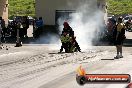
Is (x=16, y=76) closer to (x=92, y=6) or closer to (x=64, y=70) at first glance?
(x=64, y=70)

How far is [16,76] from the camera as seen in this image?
12430 millimetres

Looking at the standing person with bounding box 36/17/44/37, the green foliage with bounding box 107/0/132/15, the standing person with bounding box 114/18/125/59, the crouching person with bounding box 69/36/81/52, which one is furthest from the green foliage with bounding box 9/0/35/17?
the standing person with bounding box 114/18/125/59

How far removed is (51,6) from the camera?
38.0 m

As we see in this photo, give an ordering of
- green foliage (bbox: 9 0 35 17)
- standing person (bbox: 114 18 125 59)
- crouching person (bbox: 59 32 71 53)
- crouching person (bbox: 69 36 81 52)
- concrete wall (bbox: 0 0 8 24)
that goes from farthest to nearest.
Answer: green foliage (bbox: 9 0 35 17) < concrete wall (bbox: 0 0 8 24) < crouching person (bbox: 69 36 81 52) < crouching person (bbox: 59 32 71 53) < standing person (bbox: 114 18 125 59)

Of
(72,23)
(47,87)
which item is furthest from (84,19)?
(47,87)

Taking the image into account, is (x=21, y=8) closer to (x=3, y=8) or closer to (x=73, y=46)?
(x=3, y=8)

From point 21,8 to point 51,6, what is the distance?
57065 millimetres

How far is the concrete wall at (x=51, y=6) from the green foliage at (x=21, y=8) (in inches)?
1902

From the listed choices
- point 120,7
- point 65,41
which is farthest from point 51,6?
point 120,7

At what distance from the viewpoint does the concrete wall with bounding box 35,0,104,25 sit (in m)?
37.0

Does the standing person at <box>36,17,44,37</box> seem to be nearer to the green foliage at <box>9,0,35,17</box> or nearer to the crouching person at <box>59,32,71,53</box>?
the crouching person at <box>59,32,71,53</box>

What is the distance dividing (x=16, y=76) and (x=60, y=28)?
80.4 feet

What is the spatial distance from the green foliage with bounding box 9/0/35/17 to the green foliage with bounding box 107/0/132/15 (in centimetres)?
1826

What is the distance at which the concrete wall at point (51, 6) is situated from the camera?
37.0 meters
